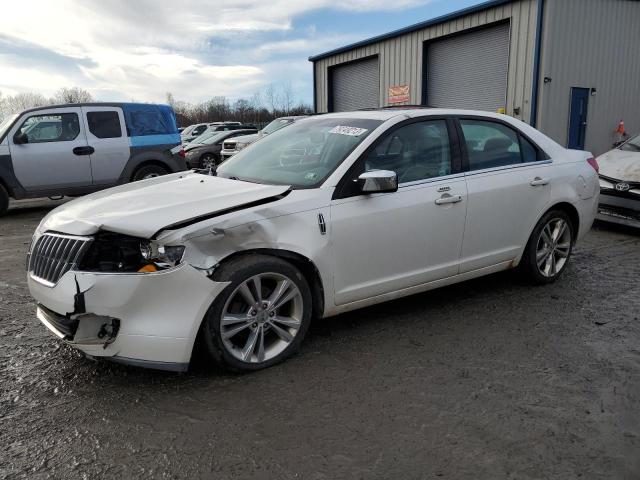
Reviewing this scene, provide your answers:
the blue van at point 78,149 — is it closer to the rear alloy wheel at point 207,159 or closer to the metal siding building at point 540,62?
the rear alloy wheel at point 207,159

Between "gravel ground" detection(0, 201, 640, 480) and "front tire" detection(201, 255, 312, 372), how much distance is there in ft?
0.43

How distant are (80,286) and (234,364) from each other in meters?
0.96

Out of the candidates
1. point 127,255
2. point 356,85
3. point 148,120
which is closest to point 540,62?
point 356,85

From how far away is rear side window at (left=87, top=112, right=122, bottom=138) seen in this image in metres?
9.44

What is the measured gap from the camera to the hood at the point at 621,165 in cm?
739

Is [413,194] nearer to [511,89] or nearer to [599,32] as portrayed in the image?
[511,89]

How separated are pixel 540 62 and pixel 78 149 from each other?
10.7 meters

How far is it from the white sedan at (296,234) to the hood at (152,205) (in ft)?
0.04

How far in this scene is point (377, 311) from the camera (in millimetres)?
4328

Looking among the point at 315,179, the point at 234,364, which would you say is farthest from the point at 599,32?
the point at 234,364

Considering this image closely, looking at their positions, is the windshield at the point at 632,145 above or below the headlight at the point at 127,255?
above

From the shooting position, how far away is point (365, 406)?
9.47ft

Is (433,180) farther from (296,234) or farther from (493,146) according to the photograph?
(296,234)

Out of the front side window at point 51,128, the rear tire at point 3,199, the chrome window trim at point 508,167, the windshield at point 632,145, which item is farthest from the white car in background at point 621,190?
the rear tire at point 3,199
